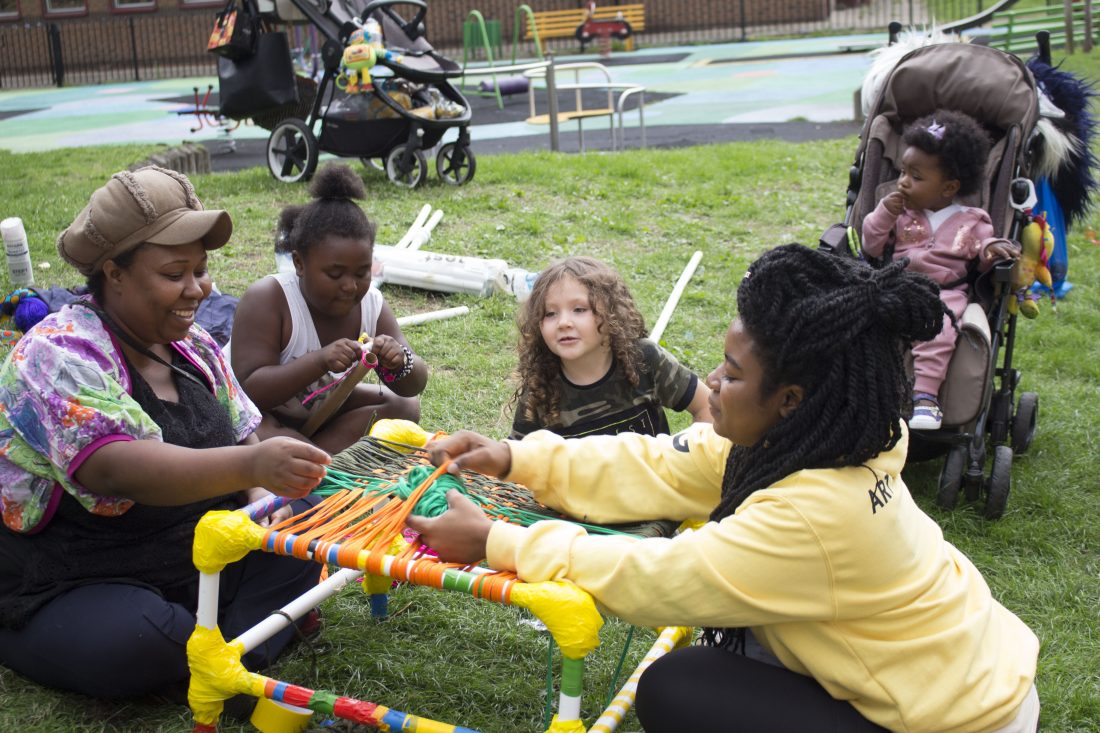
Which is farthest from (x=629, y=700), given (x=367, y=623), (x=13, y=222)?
(x=13, y=222)

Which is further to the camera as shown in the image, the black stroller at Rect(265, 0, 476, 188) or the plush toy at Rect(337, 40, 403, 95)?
the black stroller at Rect(265, 0, 476, 188)

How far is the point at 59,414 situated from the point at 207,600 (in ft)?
1.68

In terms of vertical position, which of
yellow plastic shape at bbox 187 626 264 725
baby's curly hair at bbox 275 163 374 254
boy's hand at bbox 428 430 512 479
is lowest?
yellow plastic shape at bbox 187 626 264 725

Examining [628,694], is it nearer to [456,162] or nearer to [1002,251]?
[1002,251]

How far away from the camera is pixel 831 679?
1.99 metres

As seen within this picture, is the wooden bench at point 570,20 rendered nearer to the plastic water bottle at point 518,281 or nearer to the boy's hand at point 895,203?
the plastic water bottle at point 518,281

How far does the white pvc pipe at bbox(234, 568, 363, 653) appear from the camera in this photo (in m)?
2.44

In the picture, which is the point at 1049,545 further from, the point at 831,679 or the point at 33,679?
the point at 33,679

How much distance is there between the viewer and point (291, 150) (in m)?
8.20

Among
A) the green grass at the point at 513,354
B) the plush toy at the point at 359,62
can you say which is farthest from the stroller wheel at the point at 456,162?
the plush toy at the point at 359,62

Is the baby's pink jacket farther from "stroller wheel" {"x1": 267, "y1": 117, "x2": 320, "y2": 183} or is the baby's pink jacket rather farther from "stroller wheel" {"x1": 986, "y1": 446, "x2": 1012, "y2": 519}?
"stroller wheel" {"x1": 267, "y1": 117, "x2": 320, "y2": 183}

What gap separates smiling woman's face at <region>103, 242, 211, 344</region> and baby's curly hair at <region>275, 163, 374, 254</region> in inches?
33.5

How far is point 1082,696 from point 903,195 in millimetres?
1970

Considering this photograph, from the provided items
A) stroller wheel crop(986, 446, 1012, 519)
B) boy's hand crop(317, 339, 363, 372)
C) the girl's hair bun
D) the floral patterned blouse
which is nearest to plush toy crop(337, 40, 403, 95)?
the girl's hair bun
